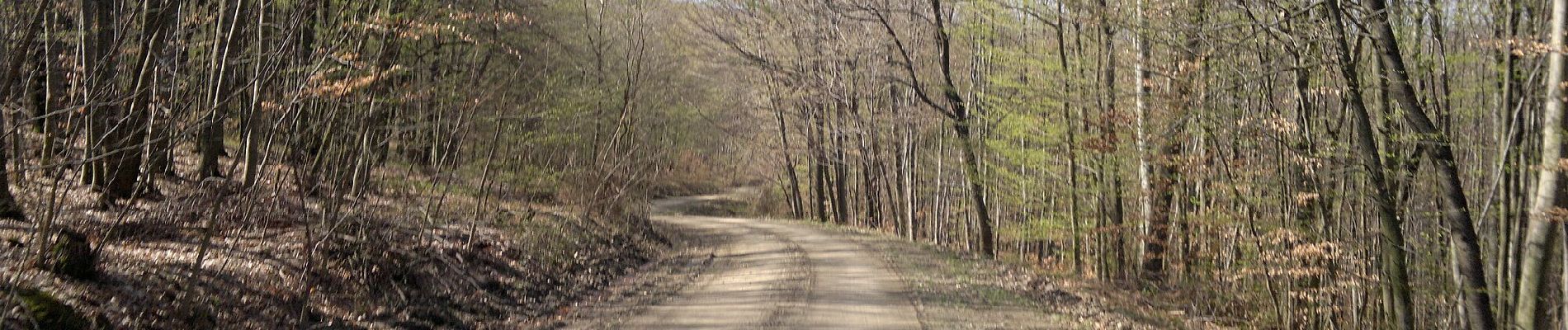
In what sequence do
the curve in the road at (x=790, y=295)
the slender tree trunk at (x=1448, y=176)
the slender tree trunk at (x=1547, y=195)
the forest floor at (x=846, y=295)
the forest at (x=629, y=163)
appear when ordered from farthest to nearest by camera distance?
1. the forest floor at (x=846, y=295)
2. the curve in the road at (x=790, y=295)
3. the slender tree trunk at (x=1448, y=176)
4. the slender tree trunk at (x=1547, y=195)
5. the forest at (x=629, y=163)

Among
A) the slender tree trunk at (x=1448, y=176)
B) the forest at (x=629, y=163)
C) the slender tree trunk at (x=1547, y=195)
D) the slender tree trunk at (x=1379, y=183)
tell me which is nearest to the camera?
the forest at (x=629, y=163)

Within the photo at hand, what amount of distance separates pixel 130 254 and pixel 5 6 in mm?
2308

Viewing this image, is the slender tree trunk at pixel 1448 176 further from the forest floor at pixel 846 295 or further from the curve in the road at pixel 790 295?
the curve in the road at pixel 790 295

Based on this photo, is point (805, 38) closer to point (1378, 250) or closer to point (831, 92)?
point (831, 92)

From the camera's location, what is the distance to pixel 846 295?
12.3 meters

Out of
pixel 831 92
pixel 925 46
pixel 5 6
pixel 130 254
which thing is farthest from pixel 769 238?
pixel 5 6

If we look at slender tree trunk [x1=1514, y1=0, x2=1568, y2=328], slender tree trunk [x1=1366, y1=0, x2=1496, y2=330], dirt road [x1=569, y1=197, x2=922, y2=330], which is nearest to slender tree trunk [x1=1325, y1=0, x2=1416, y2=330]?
slender tree trunk [x1=1366, y1=0, x2=1496, y2=330]

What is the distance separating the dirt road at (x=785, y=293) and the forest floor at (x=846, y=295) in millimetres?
18

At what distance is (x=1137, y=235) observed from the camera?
15.5 meters

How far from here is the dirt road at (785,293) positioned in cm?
1022

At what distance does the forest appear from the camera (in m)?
7.76

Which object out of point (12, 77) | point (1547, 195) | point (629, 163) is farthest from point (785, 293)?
point (629, 163)

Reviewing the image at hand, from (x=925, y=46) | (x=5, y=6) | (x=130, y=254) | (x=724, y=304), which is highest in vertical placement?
(x=925, y=46)

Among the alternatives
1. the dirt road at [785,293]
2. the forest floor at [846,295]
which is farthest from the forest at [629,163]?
the dirt road at [785,293]
